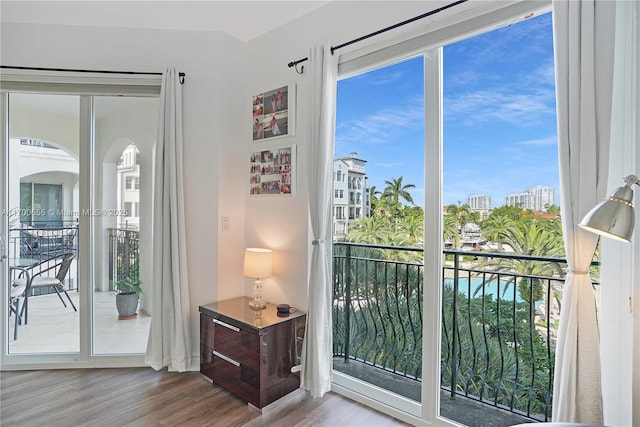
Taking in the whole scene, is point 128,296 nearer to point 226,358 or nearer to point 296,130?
point 226,358

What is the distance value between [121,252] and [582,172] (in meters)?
3.16

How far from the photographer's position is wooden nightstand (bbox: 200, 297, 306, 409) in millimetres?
2146

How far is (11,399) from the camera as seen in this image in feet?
7.35

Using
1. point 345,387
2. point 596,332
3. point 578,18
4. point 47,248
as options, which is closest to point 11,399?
point 47,248

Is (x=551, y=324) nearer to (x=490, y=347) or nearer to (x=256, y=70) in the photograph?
(x=490, y=347)

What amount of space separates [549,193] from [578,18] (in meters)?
0.78

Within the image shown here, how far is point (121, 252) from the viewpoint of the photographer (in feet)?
9.36

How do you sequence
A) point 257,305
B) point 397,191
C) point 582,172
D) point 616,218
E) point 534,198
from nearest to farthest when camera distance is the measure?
point 616,218, point 582,172, point 534,198, point 397,191, point 257,305

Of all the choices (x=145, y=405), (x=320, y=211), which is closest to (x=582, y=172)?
(x=320, y=211)

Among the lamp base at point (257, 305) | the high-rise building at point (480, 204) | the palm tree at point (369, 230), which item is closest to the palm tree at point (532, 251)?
the high-rise building at point (480, 204)

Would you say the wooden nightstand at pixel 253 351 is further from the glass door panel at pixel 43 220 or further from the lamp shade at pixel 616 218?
the lamp shade at pixel 616 218

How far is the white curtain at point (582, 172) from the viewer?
4.40 ft

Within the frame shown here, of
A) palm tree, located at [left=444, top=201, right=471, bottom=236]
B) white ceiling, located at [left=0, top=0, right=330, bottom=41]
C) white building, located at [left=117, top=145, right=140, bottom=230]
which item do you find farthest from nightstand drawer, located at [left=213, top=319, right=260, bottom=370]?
white ceiling, located at [left=0, top=0, right=330, bottom=41]

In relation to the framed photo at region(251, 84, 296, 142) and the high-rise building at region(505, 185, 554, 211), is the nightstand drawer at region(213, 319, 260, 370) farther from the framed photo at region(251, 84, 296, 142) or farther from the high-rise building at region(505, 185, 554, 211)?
the high-rise building at region(505, 185, 554, 211)
